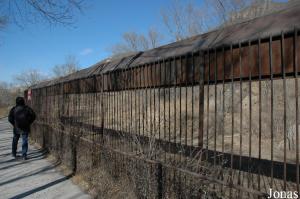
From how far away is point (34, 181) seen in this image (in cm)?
712

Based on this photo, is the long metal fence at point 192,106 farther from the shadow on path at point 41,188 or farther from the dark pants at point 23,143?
the dark pants at point 23,143

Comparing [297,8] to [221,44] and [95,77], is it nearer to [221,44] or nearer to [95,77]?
[221,44]

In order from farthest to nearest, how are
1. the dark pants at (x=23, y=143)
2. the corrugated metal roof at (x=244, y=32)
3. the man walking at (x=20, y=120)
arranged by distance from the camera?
the man walking at (x=20, y=120)
the dark pants at (x=23, y=143)
the corrugated metal roof at (x=244, y=32)

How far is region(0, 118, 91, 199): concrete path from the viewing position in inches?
241

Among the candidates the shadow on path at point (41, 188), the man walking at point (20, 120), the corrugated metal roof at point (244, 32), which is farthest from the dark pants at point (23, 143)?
the corrugated metal roof at point (244, 32)

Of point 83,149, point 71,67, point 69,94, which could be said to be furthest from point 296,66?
point 71,67

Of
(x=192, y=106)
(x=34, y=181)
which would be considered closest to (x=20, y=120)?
(x=34, y=181)

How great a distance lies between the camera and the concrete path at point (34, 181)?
6133 millimetres

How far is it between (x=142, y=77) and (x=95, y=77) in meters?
1.99

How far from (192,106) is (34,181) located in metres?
4.59

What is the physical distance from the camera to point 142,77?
5008 mm

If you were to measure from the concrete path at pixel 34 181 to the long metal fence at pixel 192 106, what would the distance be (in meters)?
1.04

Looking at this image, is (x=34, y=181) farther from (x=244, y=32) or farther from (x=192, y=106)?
(x=244, y=32)

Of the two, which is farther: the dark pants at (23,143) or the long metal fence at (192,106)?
the dark pants at (23,143)
